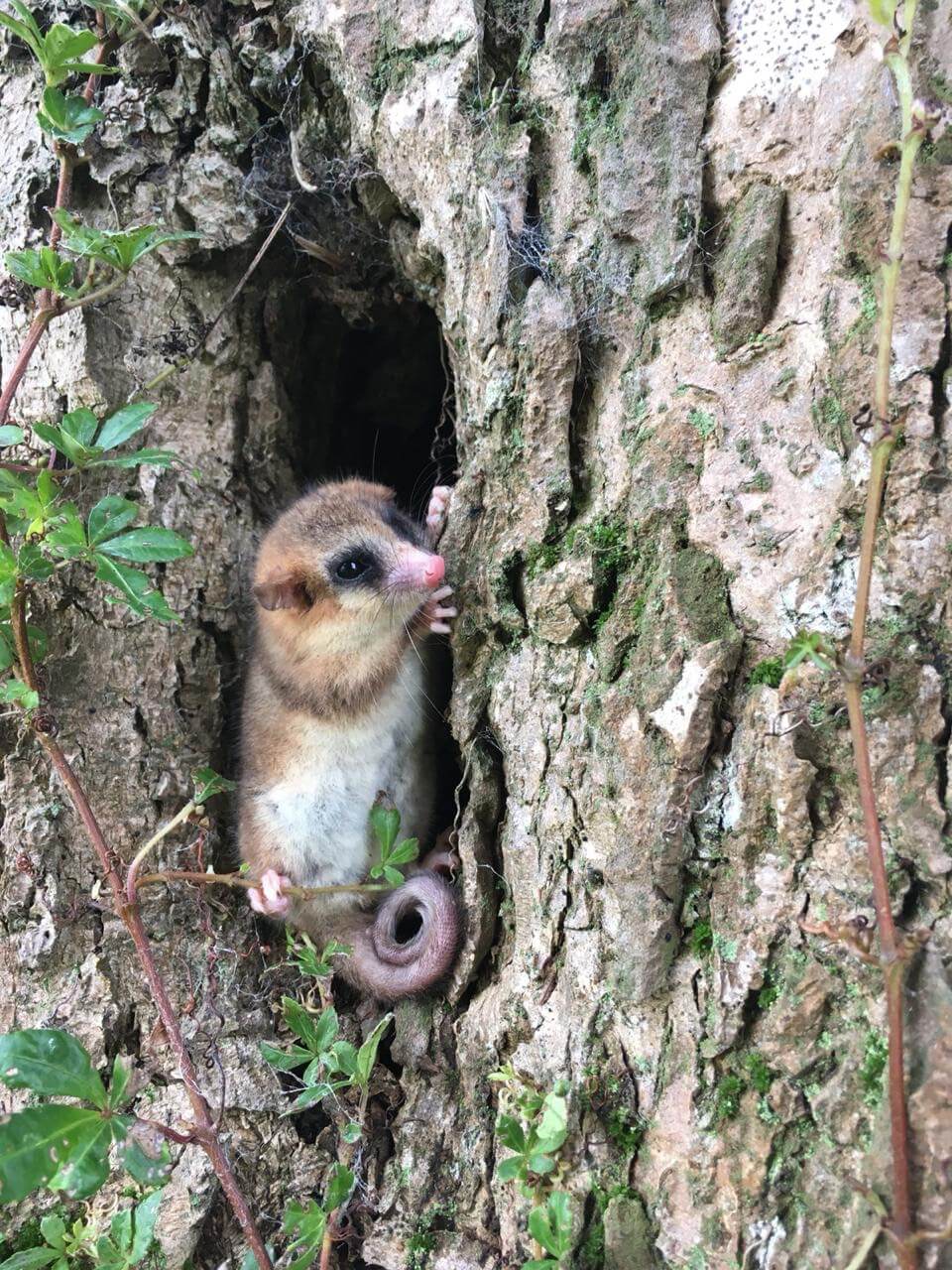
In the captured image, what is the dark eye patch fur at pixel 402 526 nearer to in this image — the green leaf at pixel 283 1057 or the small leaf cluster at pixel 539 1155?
the green leaf at pixel 283 1057

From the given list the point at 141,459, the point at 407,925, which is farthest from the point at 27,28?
the point at 407,925

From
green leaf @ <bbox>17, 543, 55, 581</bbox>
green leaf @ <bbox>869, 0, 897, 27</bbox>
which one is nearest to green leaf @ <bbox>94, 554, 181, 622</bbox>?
green leaf @ <bbox>17, 543, 55, 581</bbox>

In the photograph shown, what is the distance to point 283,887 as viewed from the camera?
8.77ft

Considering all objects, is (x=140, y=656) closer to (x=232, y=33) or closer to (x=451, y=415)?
(x=451, y=415)

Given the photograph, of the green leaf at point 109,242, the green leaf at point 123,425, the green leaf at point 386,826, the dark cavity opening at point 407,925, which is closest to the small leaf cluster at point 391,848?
the green leaf at point 386,826

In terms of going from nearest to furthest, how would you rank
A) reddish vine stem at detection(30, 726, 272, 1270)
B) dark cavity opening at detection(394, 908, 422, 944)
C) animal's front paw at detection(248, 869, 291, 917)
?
1. reddish vine stem at detection(30, 726, 272, 1270)
2. animal's front paw at detection(248, 869, 291, 917)
3. dark cavity opening at detection(394, 908, 422, 944)

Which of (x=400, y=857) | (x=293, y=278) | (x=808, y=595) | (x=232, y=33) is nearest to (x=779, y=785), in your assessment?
(x=808, y=595)

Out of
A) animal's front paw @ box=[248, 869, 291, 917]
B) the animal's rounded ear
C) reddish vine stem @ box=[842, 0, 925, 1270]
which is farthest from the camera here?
the animal's rounded ear

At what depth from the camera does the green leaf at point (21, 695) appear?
248 centimetres

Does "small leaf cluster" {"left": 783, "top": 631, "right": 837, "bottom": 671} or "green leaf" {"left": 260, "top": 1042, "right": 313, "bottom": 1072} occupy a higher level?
"small leaf cluster" {"left": 783, "top": 631, "right": 837, "bottom": 671}

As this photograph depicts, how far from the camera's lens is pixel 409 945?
2.78 meters

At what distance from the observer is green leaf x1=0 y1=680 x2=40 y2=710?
248 cm

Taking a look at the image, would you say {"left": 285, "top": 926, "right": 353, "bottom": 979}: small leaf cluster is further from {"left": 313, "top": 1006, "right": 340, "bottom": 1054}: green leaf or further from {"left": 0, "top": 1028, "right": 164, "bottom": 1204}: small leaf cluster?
{"left": 0, "top": 1028, "right": 164, "bottom": 1204}: small leaf cluster

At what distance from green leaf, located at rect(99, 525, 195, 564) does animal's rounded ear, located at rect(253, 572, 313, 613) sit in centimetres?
Answer: 77
